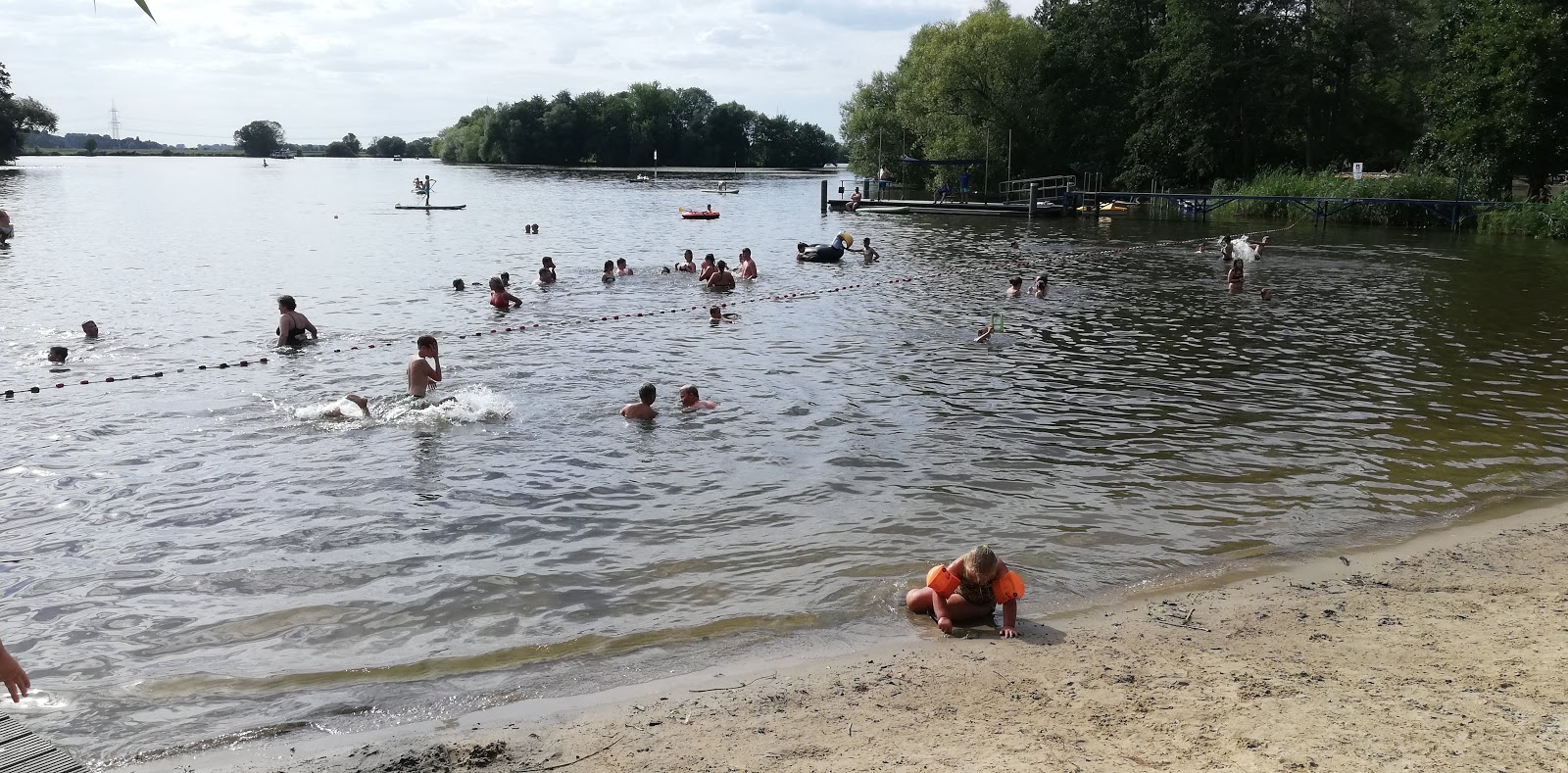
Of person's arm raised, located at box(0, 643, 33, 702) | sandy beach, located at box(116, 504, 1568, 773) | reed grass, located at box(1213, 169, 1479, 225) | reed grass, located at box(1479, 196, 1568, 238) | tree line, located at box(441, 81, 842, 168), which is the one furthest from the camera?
tree line, located at box(441, 81, 842, 168)

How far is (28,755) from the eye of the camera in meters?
4.92

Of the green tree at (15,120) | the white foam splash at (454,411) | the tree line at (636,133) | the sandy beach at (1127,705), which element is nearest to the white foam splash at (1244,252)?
the white foam splash at (454,411)

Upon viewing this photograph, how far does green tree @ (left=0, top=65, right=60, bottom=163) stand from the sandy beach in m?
125

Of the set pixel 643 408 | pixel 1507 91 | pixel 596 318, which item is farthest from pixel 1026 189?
pixel 643 408

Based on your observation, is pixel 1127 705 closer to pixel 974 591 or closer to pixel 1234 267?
pixel 974 591

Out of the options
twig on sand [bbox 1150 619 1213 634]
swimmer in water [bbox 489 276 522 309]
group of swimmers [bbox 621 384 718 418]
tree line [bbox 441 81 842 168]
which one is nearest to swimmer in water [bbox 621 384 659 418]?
group of swimmers [bbox 621 384 718 418]

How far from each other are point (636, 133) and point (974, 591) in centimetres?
16514

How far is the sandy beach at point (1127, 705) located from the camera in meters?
5.76

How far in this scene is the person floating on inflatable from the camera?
786 cm

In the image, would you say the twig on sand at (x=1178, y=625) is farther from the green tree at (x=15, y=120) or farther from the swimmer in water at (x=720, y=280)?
the green tree at (x=15, y=120)

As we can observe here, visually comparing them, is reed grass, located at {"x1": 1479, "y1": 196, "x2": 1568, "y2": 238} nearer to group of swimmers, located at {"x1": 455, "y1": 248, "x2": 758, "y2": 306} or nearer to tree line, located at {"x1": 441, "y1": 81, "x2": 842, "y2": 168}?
group of swimmers, located at {"x1": 455, "y1": 248, "x2": 758, "y2": 306}

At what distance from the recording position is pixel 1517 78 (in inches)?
1635

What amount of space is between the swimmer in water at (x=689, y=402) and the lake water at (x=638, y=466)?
20 centimetres

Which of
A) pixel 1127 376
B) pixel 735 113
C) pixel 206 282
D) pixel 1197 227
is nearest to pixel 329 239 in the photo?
pixel 206 282
